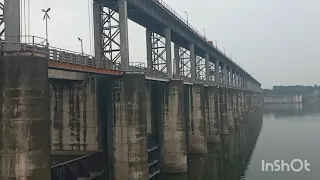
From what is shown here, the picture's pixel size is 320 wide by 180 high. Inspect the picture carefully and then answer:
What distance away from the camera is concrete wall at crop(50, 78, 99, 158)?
102 feet

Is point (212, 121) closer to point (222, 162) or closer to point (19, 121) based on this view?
point (222, 162)

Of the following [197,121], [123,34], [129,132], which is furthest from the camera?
[197,121]

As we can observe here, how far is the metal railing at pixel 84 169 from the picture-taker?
2588 centimetres

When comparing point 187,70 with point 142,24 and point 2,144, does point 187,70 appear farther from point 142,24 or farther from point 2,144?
point 2,144

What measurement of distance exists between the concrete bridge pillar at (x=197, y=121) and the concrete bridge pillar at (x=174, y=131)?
10.3m

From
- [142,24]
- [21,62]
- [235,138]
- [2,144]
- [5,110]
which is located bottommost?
[235,138]

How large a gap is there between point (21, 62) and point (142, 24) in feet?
96.4

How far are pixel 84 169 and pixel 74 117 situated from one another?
5058 millimetres

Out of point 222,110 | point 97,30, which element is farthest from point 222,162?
point 97,30

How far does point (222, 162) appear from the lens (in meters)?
48.7

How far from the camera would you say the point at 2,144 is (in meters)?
17.9

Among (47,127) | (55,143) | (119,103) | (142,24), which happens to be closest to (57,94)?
(55,143)

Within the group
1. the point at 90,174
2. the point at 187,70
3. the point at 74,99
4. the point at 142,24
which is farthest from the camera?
the point at 187,70
